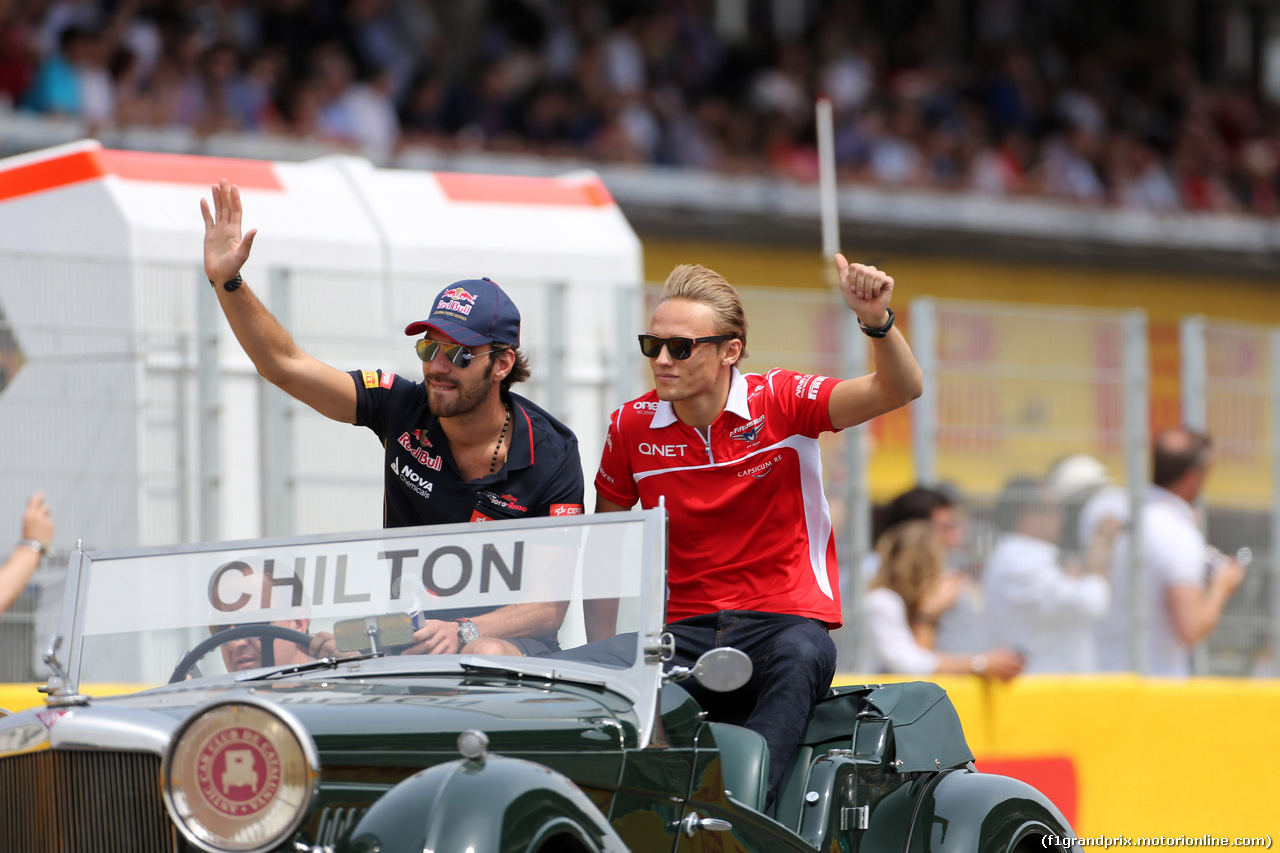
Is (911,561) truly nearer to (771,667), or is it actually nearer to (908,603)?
(908,603)

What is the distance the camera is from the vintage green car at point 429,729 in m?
3.51

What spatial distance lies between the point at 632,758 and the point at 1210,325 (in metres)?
6.12

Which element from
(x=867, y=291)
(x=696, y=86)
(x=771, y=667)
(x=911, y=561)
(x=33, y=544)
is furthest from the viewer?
(x=696, y=86)

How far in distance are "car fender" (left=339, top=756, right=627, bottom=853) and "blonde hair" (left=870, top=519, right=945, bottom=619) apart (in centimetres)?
448

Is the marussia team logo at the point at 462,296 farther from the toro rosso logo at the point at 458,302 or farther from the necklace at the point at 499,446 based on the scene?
the necklace at the point at 499,446

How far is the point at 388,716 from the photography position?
3760mm

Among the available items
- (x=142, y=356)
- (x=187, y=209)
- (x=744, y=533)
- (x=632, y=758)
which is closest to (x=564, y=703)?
(x=632, y=758)

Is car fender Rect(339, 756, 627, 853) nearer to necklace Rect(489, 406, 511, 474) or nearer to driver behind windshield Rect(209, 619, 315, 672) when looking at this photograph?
driver behind windshield Rect(209, 619, 315, 672)

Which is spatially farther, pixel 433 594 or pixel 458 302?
pixel 458 302

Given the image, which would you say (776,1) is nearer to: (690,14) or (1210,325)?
(690,14)

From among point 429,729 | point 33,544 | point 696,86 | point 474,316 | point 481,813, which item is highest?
point 696,86

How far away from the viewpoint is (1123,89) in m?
21.3

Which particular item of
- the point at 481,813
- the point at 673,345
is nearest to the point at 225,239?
the point at 673,345

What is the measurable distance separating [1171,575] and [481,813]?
5880 mm
